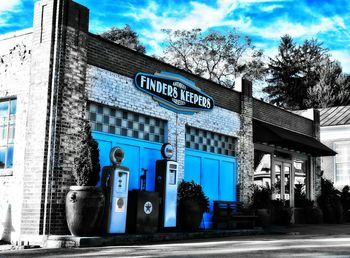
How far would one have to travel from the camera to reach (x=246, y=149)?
1905cm

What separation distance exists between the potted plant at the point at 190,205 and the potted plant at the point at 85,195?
3.53 meters

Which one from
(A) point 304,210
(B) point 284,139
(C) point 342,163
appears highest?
(B) point 284,139

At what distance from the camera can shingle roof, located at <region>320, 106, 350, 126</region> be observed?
28066mm

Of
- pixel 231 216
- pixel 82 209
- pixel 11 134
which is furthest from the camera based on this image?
pixel 231 216

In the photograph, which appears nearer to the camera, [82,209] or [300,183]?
[82,209]

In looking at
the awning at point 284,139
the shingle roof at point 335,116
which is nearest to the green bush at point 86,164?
the awning at point 284,139

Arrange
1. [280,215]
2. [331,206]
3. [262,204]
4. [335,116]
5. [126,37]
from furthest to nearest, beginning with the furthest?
[126,37] < [335,116] < [331,206] < [280,215] < [262,204]

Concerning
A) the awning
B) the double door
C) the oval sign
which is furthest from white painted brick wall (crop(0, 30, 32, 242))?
the double door

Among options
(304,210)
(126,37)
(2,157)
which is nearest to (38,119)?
(2,157)

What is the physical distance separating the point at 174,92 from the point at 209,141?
2.59 m

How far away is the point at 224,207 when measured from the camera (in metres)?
17.2

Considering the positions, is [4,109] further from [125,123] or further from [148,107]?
[148,107]

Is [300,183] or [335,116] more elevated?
[335,116]

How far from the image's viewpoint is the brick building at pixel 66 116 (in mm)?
11664
